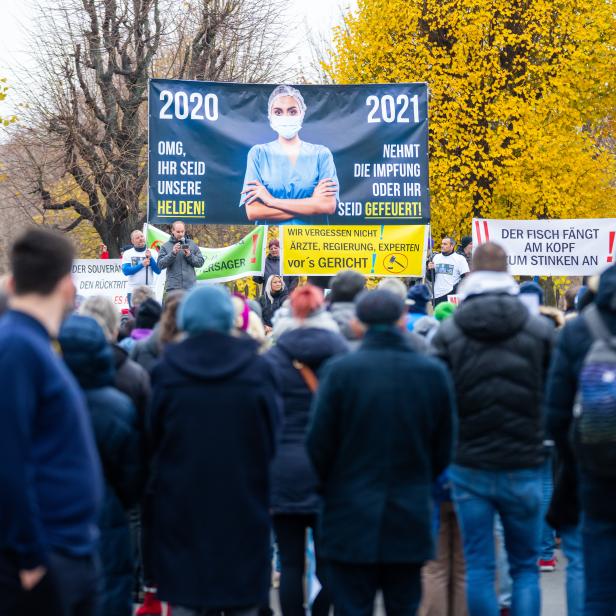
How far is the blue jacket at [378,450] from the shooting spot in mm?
5004

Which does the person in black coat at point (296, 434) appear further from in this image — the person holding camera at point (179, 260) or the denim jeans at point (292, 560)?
the person holding camera at point (179, 260)

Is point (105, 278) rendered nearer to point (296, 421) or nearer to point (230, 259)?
point (230, 259)

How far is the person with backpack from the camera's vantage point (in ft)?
15.6

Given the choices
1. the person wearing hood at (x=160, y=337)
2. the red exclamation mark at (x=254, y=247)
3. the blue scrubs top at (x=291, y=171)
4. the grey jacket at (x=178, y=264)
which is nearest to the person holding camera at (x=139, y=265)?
the grey jacket at (x=178, y=264)

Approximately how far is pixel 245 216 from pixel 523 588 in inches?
349

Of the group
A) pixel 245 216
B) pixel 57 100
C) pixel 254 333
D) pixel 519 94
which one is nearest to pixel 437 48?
pixel 519 94

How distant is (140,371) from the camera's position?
19.9ft

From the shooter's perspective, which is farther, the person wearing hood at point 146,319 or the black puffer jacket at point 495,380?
the person wearing hood at point 146,319

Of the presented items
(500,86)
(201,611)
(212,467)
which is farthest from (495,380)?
(500,86)

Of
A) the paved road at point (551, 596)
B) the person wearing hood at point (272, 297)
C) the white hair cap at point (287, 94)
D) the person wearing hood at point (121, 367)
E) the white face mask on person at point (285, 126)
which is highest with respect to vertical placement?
the white hair cap at point (287, 94)

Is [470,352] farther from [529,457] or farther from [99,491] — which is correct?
[99,491]

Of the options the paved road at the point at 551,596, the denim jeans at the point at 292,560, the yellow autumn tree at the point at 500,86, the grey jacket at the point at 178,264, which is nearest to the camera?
the denim jeans at the point at 292,560

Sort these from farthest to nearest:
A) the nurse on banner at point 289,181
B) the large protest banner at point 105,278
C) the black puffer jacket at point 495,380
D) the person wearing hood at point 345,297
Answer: the large protest banner at point 105,278, the nurse on banner at point 289,181, the person wearing hood at point 345,297, the black puffer jacket at point 495,380

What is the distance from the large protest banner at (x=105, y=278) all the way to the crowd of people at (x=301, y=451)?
1277 centimetres
